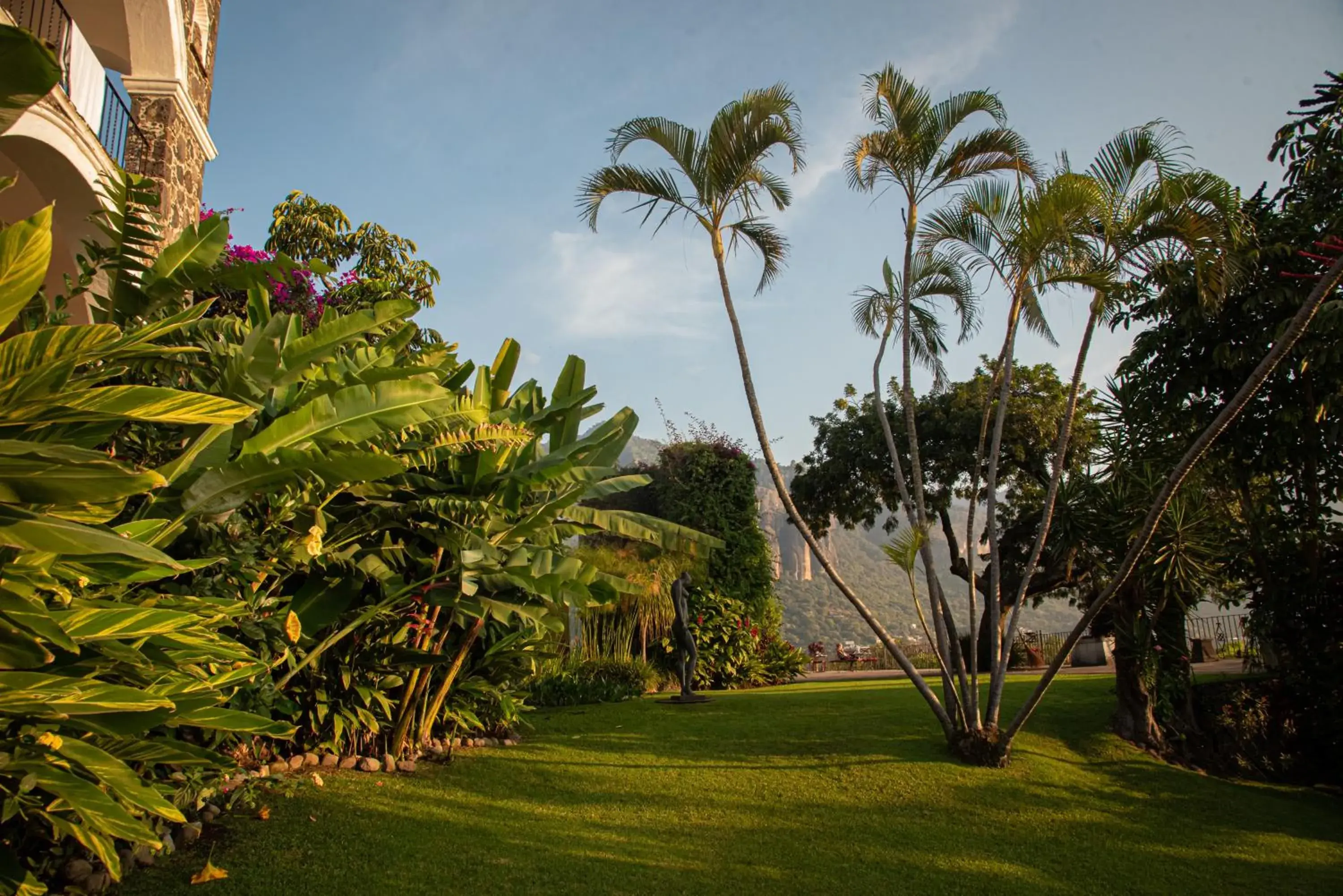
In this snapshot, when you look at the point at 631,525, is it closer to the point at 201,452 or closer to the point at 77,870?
the point at 201,452

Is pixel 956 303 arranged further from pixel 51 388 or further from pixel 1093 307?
pixel 51 388

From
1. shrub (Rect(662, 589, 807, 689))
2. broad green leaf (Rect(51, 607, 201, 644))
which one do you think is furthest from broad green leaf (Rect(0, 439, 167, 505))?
shrub (Rect(662, 589, 807, 689))

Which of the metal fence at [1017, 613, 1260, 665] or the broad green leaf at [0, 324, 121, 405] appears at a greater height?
the broad green leaf at [0, 324, 121, 405]

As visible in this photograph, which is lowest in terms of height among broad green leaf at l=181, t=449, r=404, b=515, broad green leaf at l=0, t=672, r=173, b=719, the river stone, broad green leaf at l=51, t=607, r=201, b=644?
the river stone

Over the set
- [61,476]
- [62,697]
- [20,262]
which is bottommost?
→ [62,697]

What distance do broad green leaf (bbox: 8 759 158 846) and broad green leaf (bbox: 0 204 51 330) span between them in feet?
5.00

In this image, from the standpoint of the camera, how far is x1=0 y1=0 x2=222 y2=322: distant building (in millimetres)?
8297

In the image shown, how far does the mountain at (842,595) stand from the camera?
47812 millimetres

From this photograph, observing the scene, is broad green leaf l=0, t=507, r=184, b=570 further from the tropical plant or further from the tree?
the tree

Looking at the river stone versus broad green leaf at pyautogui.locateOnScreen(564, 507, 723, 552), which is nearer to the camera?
the river stone

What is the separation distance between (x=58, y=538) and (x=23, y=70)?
1.41 metres

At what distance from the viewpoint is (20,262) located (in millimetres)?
2779

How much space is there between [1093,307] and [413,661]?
251 inches

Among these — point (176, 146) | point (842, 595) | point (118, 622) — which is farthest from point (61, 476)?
point (842, 595)
